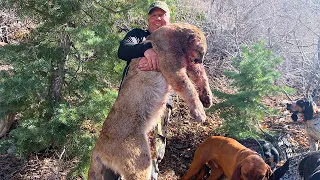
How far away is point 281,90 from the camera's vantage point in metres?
5.42

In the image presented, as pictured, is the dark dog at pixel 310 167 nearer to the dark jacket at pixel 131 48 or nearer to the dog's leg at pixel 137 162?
the dog's leg at pixel 137 162

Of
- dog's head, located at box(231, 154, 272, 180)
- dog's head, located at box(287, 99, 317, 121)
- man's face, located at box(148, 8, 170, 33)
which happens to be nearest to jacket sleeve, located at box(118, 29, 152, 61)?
man's face, located at box(148, 8, 170, 33)

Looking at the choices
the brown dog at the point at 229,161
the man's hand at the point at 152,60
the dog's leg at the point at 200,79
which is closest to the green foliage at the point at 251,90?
the brown dog at the point at 229,161

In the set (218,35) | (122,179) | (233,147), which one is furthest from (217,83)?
(122,179)

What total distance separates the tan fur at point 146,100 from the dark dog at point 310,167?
144cm

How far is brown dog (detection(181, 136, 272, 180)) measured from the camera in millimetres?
4254

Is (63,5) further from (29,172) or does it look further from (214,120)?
(214,120)

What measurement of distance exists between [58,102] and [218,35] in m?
5.36

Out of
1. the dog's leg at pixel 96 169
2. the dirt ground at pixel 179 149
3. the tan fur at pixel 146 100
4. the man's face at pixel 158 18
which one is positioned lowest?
the dirt ground at pixel 179 149

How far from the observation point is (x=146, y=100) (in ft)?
11.2

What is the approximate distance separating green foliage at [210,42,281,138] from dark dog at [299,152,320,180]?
1.27 metres

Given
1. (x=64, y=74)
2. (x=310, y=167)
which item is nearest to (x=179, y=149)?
(x=64, y=74)

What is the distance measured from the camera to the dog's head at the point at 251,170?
4.21 metres

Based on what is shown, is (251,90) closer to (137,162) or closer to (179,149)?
(179,149)
